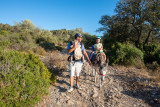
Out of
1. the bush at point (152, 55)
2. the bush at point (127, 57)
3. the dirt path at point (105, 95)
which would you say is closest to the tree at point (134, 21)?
the bush at point (152, 55)

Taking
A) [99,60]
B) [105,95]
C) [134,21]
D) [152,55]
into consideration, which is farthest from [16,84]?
[134,21]

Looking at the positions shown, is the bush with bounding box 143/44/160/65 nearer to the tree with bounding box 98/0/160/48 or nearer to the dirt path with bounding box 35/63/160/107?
the tree with bounding box 98/0/160/48

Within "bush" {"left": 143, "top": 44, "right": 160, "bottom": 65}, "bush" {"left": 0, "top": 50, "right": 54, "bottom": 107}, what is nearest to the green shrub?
"bush" {"left": 143, "top": 44, "right": 160, "bottom": 65}

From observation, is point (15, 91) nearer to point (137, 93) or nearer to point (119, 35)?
point (137, 93)

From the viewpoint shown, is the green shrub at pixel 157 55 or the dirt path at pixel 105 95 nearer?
the dirt path at pixel 105 95

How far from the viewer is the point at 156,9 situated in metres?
8.16

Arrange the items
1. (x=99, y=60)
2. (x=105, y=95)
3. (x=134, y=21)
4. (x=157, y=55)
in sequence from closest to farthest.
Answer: (x=105, y=95) < (x=99, y=60) < (x=157, y=55) < (x=134, y=21)

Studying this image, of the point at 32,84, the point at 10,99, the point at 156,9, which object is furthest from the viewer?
the point at 156,9

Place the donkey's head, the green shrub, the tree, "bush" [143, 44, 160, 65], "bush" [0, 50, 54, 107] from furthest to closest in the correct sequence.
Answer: the tree, "bush" [143, 44, 160, 65], the green shrub, the donkey's head, "bush" [0, 50, 54, 107]

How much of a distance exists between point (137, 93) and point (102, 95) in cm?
129

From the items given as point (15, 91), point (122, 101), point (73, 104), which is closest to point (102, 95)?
point (122, 101)

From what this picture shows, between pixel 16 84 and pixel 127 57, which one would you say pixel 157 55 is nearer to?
pixel 127 57

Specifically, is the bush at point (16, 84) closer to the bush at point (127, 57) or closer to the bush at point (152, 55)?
the bush at point (127, 57)

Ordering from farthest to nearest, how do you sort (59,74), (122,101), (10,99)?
(59,74) → (122,101) → (10,99)
